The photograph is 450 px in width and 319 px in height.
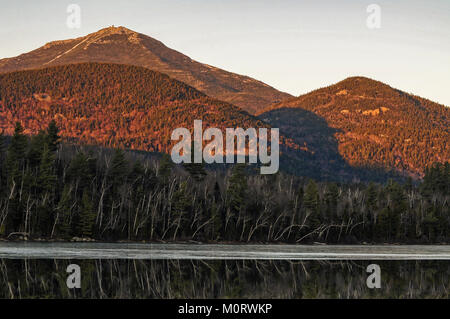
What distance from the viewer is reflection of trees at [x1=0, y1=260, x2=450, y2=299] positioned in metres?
29.4

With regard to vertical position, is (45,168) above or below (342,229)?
above

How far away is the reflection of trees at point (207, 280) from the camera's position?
29391 mm

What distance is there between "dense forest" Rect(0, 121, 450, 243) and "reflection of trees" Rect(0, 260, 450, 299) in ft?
111

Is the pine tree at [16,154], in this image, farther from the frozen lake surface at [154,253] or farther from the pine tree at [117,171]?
the frozen lake surface at [154,253]

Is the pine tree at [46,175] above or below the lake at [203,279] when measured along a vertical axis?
above

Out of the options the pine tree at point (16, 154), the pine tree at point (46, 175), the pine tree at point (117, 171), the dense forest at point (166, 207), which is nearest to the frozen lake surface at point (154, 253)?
the dense forest at point (166, 207)

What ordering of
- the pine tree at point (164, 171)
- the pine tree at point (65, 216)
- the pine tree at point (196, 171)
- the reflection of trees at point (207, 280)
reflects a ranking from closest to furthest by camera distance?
1. the reflection of trees at point (207, 280)
2. the pine tree at point (65, 216)
3. the pine tree at point (164, 171)
4. the pine tree at point (196, 171)

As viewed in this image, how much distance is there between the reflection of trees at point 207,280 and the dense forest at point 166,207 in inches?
1336

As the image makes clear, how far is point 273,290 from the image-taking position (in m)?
31.8

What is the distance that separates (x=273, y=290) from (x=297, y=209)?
67.4m

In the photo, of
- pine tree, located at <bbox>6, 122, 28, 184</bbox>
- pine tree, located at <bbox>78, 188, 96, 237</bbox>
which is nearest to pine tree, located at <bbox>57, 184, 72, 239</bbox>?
pine tree, located at <bbox>78, 188, 96, 237</bbox>

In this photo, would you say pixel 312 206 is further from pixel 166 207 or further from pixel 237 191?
pixel 166 207

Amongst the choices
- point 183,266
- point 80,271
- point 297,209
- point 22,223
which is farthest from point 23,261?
point 297,209
